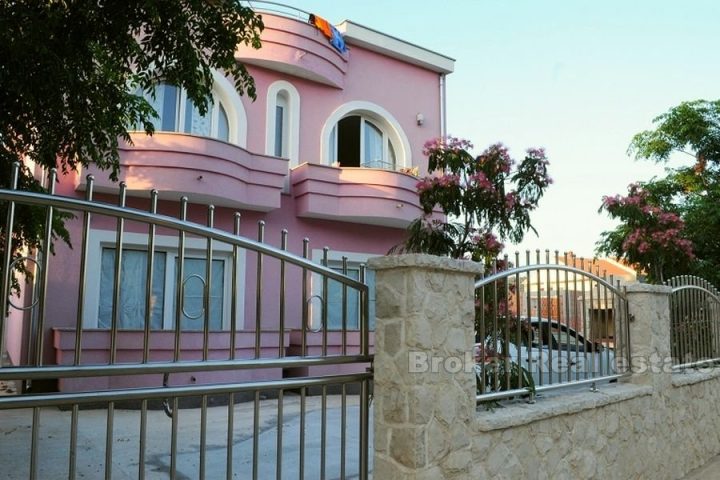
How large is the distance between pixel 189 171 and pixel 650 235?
332 inches

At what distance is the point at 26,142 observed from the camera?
5.86 metres

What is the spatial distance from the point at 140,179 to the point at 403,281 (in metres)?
7.26

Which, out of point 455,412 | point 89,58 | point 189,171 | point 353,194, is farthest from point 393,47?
point 455,412

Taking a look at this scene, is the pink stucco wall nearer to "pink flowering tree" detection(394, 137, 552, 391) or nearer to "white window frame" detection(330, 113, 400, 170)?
"white window frame" detection(330, 113, 400, 170)

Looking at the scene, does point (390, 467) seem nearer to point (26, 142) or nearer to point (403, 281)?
point (403, 281)

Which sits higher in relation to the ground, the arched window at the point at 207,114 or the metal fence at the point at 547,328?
the arched window at the point at 207,114

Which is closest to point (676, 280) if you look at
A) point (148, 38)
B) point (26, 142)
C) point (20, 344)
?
point (148, 38)

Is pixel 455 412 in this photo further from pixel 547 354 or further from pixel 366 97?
pixel 366 97

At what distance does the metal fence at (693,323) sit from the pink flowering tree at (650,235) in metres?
3.16

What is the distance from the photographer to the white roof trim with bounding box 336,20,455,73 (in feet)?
42.1

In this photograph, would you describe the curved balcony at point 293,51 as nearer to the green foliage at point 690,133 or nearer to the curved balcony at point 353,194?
the curved balcony at point 353,194

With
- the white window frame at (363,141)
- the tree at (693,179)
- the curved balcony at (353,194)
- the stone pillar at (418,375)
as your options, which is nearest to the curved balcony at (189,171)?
the curved balcony at (353,194)

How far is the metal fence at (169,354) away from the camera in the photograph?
2.59 metres

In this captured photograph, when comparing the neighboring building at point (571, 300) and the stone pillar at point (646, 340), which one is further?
the stone pillar at point (646, 340)
